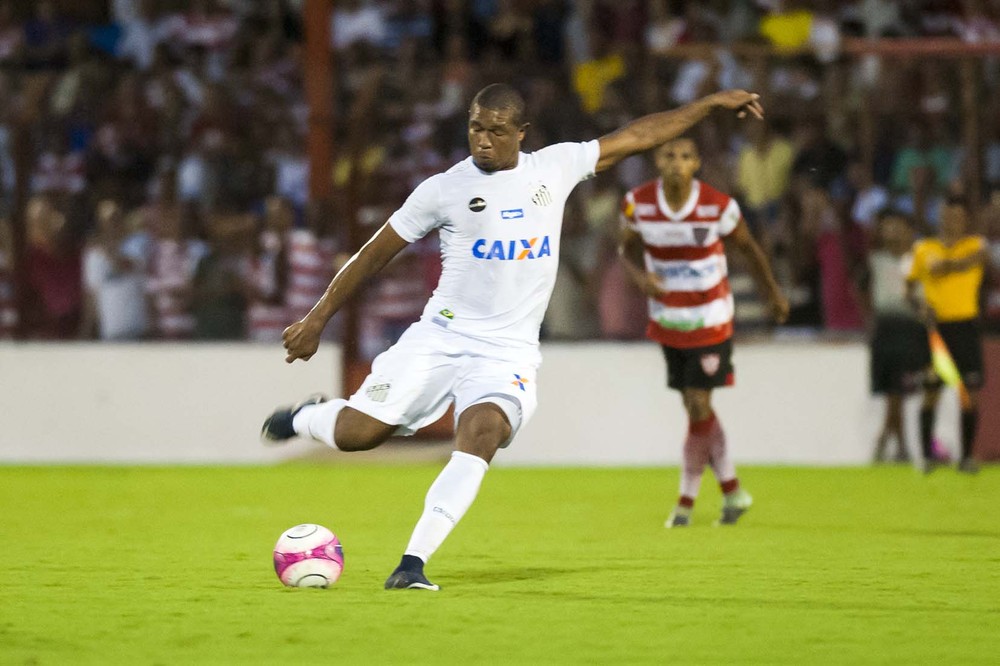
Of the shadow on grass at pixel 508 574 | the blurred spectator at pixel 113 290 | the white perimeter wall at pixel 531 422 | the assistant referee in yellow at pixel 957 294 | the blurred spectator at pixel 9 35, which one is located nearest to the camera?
the shadow on grass at pixel 508 574

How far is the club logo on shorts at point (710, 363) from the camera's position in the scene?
9742 millimetres

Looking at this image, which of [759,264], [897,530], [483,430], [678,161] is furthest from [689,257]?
[483,430]

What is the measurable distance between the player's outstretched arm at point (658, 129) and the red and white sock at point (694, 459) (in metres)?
2.92

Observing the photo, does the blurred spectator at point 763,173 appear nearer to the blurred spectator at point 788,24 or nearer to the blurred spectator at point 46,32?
the blurred spectator at point 788,24

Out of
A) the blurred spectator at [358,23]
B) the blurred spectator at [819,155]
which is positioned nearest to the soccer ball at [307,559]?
the blurred spectator at [819,155]

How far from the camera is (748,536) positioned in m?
9.10

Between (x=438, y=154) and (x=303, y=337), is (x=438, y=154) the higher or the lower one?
the higher one

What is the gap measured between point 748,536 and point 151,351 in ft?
24.6

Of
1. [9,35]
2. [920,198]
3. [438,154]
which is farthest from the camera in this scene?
[9,35]

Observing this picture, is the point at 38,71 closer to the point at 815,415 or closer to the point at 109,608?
the point at 815,415

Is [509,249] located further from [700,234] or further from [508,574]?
[700,234]

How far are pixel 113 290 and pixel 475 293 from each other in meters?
8.63

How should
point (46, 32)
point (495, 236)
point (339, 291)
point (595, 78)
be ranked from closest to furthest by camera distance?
1. point (339, 291)
2. point (495, 236)
3. point (595, 78)
4. point (46, 32)

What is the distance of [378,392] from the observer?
7.09 meters
